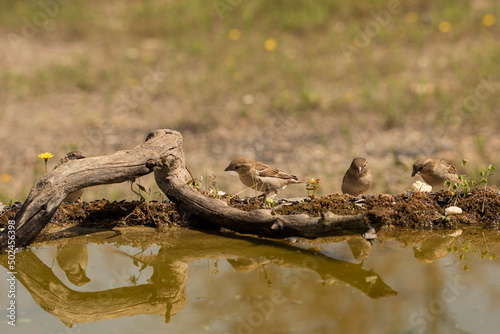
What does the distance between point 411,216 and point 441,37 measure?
9.80 m

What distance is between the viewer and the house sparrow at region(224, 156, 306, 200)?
7.36 meters

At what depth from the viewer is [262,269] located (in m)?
4.83

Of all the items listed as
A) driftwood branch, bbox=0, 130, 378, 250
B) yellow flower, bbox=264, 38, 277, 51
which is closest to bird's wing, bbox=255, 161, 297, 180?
driftwood branch, bbox=0, 130, 378, 250

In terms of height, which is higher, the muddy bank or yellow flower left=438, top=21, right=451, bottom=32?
yellow flower left=438, top=21, right=451, bottom=32

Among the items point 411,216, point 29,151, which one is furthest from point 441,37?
point 411,216

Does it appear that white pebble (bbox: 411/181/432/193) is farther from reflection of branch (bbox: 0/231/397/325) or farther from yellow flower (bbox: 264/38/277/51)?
yellow flower (bbox: 264/38/277/51)

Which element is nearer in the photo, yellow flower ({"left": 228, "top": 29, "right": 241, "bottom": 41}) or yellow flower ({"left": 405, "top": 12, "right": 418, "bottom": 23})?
yellow flower ({"left": 228, "top": 29, "right": 241, "bottom": 41})

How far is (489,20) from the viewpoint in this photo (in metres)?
14.9

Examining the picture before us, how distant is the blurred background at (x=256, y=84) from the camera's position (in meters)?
10.9

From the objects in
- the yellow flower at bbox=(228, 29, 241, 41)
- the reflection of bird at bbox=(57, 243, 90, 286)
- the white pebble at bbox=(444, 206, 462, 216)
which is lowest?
the reflection of bird at bbox=(57, 243, 90, 286)

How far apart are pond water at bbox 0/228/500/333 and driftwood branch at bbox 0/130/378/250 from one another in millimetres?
170

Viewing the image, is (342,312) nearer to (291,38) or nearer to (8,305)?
(8,305)

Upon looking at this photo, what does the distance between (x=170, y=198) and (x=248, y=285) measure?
5.43 ft

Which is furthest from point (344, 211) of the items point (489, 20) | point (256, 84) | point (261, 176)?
point (489, 20)
